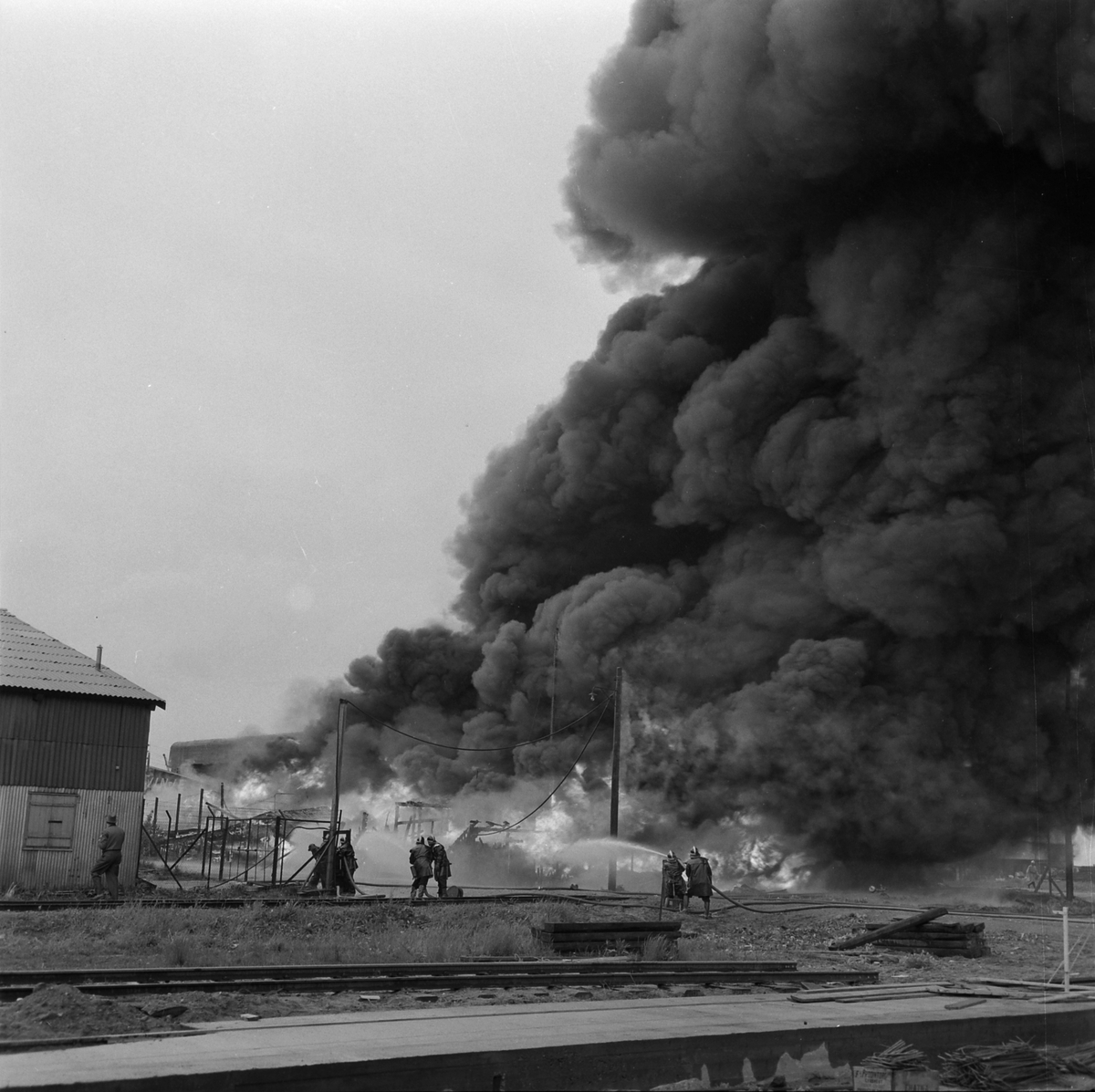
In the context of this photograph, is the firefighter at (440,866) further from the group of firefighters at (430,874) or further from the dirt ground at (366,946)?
the dirt ground at (366,946)

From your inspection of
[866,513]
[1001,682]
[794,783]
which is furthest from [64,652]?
[1001,682]

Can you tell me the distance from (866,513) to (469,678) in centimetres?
1838

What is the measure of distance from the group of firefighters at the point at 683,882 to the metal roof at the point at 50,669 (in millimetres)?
10922

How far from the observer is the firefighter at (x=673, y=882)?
75.8ft

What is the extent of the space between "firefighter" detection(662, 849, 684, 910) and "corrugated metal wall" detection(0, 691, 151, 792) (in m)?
10.8

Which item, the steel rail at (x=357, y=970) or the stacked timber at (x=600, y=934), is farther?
the stacked timber at (x=600, y=934)

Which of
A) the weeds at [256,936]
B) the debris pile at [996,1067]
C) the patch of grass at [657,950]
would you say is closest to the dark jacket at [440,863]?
the weeds at [256,936]

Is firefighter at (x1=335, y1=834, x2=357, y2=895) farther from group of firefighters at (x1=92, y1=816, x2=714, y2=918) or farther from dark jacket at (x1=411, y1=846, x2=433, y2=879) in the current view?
dark jacket at (x1=411, y1=846, x2=433, y2=879)

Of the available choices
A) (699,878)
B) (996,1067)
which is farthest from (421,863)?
(996,1067)

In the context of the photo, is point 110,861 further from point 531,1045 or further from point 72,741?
point 531,1045

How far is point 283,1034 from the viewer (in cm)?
809

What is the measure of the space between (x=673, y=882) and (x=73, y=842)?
11603 mm

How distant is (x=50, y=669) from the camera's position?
25.2 meters

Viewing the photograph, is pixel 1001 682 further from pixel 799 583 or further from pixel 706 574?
pixel 706 574
